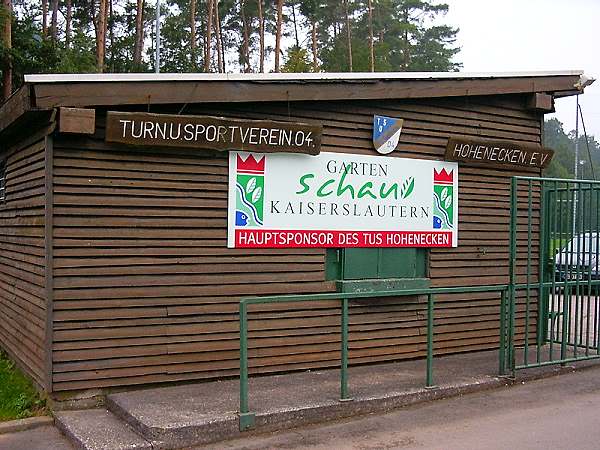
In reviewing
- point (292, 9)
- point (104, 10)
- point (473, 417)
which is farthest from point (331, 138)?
point (292, 9)

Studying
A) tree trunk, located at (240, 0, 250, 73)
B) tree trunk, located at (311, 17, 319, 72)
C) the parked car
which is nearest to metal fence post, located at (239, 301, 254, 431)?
the parked car

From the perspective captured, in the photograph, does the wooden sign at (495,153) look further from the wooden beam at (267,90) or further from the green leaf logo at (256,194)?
the green leaf logo at (256,194)

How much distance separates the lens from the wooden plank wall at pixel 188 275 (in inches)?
269

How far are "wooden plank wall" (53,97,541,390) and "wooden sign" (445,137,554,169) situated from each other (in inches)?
8.0

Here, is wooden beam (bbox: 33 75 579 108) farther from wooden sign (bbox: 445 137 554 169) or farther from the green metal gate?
the green metal gate

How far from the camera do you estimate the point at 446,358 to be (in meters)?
8.88

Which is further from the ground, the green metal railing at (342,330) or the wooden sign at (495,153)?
the wooden sign at (495,153)

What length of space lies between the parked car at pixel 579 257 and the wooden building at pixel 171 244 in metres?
1.19

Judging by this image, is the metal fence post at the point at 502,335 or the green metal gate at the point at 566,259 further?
the green metal gate at the point at 566,259

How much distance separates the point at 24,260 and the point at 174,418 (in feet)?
9.10

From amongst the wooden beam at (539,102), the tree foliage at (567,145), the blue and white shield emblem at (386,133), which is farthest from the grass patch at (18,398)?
the tree foliage at (567,145)

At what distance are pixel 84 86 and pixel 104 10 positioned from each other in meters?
17.5

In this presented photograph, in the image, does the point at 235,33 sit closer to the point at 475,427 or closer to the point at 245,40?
the point at 245,40

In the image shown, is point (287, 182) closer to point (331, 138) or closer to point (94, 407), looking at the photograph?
point (331, 138)
